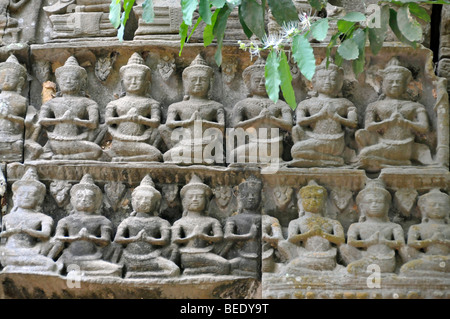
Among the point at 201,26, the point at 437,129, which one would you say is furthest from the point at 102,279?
the point at 437,129

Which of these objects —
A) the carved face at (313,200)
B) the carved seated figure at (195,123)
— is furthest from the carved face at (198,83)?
the carved face at (313,200)

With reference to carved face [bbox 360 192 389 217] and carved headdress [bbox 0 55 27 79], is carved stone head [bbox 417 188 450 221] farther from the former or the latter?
carved headdress [bbox 0 55 27 79]

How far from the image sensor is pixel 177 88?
700 cm

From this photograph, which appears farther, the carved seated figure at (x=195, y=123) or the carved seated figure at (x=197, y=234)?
the carved seated figure at (x=195, y=123)

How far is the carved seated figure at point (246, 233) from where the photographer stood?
6141 millimetres

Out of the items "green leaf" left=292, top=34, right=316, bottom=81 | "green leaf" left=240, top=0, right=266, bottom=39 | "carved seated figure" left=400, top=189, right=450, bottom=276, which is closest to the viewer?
"green leaf" left=292, top=34, right=316, bottom=81

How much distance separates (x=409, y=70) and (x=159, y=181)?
94.7 inches

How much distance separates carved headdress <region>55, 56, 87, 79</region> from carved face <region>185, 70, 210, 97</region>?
0.97 m

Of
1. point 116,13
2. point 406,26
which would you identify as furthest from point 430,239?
point 116,13

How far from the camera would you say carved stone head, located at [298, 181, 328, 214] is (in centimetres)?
631

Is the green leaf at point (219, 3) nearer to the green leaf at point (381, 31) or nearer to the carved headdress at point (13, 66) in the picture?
the green leaf at point (381, 31)

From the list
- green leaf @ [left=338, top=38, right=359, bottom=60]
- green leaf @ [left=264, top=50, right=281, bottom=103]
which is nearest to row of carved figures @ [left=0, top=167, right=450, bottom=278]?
green leaf @ [left=338, top=38, right=359, bottom=60]

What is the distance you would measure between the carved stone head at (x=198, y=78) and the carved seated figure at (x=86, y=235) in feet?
3.91

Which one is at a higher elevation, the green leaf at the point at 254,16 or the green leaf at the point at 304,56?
the green leaf at the point at 254,16
